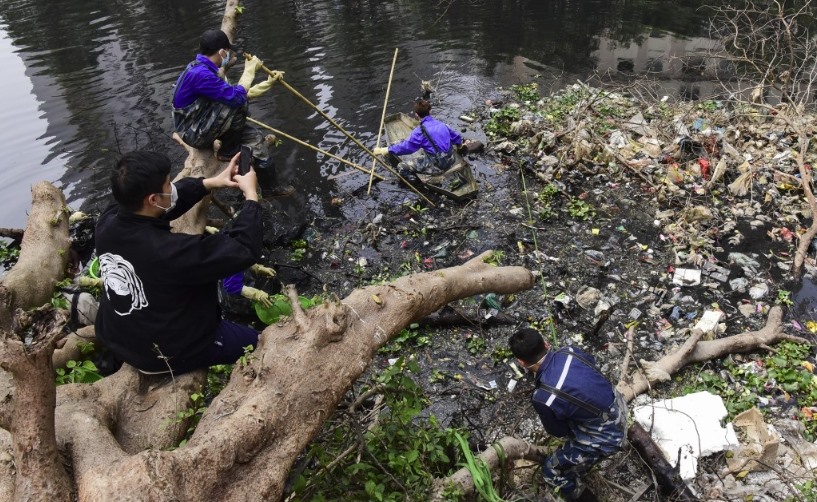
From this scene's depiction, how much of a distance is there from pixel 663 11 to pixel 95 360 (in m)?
15.7

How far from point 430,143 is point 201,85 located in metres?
2.85

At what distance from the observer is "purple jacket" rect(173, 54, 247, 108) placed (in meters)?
5.23

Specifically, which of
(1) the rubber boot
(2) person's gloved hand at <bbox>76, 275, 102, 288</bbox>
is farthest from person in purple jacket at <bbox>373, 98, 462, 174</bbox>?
(2) person's gloved hand at <bbox>76, 275, 102, 288</bbox>

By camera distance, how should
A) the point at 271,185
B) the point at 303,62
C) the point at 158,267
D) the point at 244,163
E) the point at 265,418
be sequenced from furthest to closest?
the point at 303,62
the point at 271,185
the point at 244,163
the point at 158,267
the point at 265,418

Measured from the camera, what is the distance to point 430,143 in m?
6.88

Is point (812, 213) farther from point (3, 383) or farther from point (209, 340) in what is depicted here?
point (3, 383)

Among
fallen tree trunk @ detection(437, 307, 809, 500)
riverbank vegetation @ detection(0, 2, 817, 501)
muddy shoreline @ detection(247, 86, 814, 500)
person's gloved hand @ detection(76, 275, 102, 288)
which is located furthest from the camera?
muddy shoreline @ detection(247, 86, 814, 500)

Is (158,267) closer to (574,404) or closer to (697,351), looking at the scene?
(574,404)

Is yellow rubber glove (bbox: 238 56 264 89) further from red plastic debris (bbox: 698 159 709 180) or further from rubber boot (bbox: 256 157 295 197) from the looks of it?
red plastic debris (bbox: 698 159 709 180)

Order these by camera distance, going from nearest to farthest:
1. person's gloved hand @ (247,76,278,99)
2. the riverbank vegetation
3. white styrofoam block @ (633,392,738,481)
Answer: the riverbank vegetation, white styrofoam block @ (633,392,738,481), person's gloved hand @ (247,76,278,99)

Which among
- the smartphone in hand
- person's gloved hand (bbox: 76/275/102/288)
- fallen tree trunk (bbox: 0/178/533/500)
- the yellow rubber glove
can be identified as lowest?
person's gloved hand (bbox: 76/275/102/288)

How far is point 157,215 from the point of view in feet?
8.16

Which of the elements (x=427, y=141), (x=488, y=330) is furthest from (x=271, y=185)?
(x=488, y=330)

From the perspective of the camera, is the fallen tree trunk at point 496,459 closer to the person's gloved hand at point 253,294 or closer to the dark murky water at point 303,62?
the person's gloved hand at point 253,294
